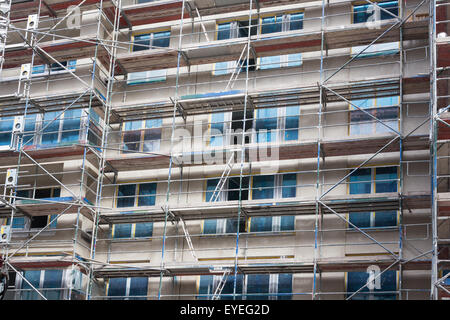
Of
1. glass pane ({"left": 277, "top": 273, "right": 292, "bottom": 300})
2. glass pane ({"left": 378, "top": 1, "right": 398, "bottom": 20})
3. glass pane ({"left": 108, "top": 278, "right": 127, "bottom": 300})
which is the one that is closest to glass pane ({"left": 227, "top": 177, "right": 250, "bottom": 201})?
glass pane ({"left": 277, "top": 273, "right": 292, "bottom": 300})

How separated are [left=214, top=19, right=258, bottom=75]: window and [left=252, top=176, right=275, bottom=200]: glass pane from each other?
3283mm

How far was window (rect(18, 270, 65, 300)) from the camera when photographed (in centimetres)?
2138

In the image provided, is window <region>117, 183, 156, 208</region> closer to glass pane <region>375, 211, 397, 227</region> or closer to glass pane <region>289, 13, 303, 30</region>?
glass pane <region>289, 13, 303, 30</region>

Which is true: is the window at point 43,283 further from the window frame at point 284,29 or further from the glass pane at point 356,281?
the window frame at point 284,29

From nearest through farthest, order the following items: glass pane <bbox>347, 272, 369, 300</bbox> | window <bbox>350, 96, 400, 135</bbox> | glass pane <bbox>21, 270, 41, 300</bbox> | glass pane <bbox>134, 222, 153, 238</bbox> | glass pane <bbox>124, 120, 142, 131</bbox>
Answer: glass pane <bbox>347, 272, 369, 300</bbox>, window <bbox>350, 96, 400, 135</bbox>, glass pane <bbox>21, 270, 41, 300</bbox>, glass pane <bbox>134, 222, 153, 238</bbox>, glass pane <bbox>124, 120, 142, 131</bbox>

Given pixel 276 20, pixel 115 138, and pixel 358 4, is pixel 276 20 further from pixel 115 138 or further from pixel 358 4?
pixel 115 138

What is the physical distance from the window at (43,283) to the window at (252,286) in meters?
3.85

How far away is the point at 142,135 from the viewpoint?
22922 millimetres

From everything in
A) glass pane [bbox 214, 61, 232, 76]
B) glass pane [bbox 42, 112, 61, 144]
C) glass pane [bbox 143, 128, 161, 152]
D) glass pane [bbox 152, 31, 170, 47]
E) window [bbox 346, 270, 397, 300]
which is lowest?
window [bbox 346, 270, 397, 300]

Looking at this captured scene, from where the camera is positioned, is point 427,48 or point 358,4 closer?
point 427,48

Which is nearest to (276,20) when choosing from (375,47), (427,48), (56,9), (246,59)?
(246,59)

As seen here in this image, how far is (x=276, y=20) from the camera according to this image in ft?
75.4

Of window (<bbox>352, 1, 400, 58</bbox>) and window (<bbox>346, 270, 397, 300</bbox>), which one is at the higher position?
window (<bbox>352, 1, 400, 58</bbox>)
